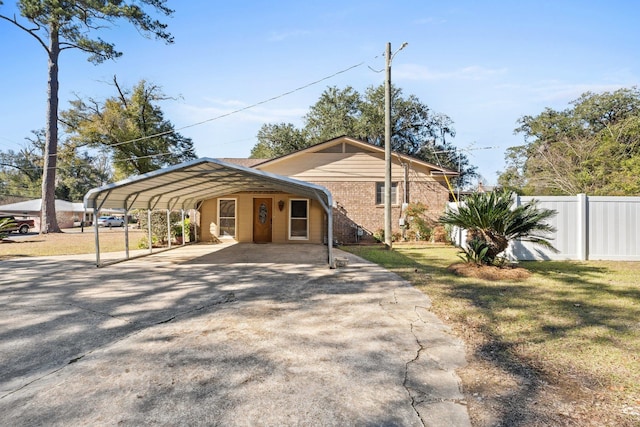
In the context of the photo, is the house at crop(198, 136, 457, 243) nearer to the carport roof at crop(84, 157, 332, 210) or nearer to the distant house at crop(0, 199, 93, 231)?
the carport roof at crop(84, 157, 332, 210)

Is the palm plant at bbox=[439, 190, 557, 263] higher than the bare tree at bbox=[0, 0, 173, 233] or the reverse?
the reverse

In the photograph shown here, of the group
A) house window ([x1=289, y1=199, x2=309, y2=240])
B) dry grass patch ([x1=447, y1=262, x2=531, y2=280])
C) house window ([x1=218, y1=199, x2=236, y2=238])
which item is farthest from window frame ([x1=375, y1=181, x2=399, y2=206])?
dry grass patch ([x1=447, y1=262, x2=531, y2=280])

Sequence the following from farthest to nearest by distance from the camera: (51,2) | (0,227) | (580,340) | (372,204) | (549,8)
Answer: (51,2)
(372,204)
(0,227)
(549,8)
(580,340)

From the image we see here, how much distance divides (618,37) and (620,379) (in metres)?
16.5

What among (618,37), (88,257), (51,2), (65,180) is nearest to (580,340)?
(88,257)

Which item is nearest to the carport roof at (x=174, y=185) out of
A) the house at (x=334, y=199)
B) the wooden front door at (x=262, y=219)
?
the house at (x=334, y=199)

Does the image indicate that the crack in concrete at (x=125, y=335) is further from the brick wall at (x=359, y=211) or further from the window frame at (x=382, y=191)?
the window frame at (x=382, y=191)

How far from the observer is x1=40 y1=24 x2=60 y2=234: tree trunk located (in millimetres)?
19938

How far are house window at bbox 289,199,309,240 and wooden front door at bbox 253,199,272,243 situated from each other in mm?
1012

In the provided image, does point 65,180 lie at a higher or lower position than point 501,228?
higher

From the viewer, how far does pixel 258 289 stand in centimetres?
632

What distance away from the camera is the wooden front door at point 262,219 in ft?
48.7

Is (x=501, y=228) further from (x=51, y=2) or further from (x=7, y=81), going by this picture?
(x=7, y=81)

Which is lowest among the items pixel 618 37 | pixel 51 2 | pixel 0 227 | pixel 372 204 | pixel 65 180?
pixel 0 227
